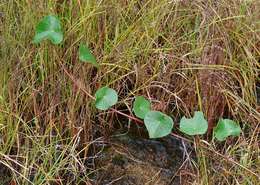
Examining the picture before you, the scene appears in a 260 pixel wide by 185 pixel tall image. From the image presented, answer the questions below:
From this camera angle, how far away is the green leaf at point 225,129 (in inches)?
55.1

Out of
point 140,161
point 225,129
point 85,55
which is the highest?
point 85,55

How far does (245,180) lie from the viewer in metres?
1.34

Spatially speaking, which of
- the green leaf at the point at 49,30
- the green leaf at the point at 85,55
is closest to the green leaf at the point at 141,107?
the green leaf at the point at 85,55

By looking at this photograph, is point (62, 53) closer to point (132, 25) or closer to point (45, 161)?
point (132, 25)

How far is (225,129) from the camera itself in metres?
1.41

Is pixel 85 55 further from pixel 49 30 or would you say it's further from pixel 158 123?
pixel 158 123

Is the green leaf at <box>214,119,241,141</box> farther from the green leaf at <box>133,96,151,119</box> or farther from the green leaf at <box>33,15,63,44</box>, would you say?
the green leaf at <box>33,15,63,44</box>

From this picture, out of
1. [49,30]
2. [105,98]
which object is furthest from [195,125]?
[49,30]

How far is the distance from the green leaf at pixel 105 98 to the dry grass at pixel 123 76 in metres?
0.06

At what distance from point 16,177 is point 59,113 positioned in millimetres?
224

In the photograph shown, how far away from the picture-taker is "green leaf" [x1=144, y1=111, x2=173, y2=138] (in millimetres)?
1357

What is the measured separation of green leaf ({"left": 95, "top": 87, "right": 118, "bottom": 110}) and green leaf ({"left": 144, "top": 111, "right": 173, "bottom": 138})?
0.11 m

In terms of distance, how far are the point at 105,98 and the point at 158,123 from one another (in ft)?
0.54

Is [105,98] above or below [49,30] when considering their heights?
below
